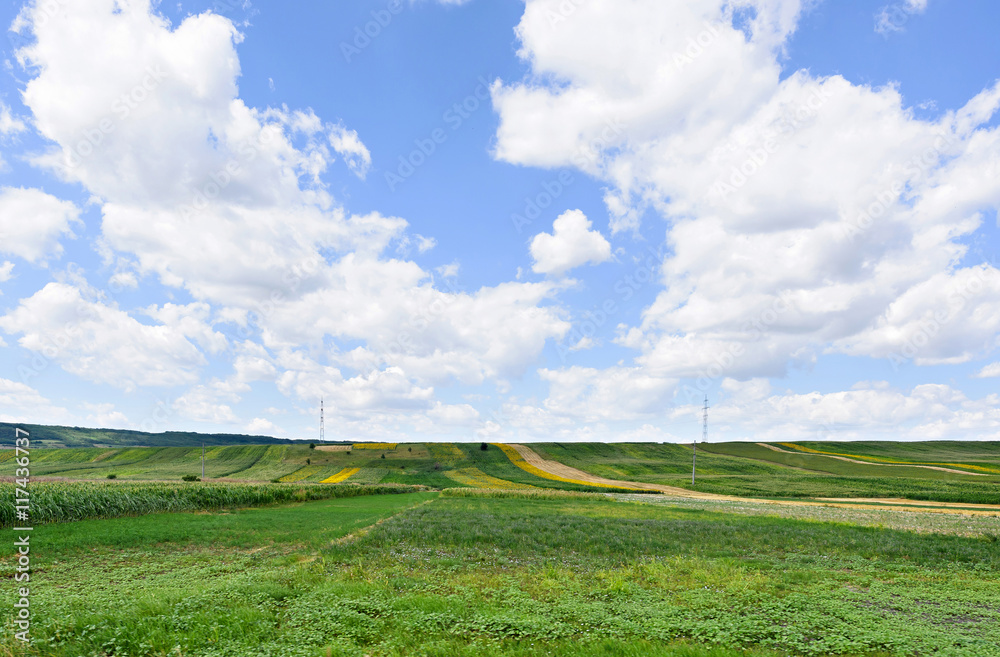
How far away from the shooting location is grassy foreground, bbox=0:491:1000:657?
445 inches

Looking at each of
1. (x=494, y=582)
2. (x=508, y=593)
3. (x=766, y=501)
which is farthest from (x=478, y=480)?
(x=508, y=593)

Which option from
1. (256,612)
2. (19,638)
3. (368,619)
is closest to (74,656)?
(19,638)

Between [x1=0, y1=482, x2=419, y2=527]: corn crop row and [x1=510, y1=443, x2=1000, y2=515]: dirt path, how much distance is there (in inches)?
2130

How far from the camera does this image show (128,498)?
36.7 meters

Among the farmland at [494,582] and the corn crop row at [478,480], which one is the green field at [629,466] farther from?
the farmland at [494,582]

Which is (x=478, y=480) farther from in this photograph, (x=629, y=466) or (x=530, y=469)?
(x=629, y=466)

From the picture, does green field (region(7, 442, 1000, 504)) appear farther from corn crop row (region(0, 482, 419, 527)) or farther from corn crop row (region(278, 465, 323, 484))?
corn crop row (region(0, 482, 419, 527))

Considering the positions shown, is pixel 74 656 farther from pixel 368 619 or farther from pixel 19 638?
pixel 368 619

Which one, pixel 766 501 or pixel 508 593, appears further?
pixel 766 501

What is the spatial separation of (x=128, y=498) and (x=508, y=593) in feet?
119

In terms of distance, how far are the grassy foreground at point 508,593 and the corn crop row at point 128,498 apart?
11.9 ft

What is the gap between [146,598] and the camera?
13.4 meters

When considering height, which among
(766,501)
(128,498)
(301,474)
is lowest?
(301,474)

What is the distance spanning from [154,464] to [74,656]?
14056 centimetres
